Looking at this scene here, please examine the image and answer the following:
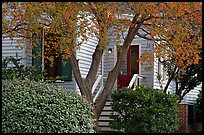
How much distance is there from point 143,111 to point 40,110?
474 centimetres

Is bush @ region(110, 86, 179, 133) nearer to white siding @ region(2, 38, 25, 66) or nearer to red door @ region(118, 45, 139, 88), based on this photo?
white siding @ region(2, 38, 25, 66)

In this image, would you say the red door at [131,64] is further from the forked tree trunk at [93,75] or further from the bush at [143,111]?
the forked tree trunk at [93,75]

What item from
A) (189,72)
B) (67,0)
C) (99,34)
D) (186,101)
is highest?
(67,0)

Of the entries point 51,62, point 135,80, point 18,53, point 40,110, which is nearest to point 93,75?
point 51,62

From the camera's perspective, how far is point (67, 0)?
9312mm

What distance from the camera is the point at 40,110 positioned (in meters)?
7.60

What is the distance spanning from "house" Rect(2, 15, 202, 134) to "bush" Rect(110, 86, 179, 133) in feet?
8.45

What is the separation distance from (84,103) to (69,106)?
2.00ft

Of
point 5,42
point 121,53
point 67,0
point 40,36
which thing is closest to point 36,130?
point 67,0

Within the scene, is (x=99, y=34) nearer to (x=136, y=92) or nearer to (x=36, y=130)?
(x=136, y=92)

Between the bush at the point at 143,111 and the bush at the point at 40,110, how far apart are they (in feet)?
11.3

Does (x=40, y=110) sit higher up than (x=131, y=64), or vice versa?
(x=131, y=64)

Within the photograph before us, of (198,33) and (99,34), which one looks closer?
(99,34)

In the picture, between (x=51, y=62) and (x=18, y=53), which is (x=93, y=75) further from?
(x=18, y=53)
